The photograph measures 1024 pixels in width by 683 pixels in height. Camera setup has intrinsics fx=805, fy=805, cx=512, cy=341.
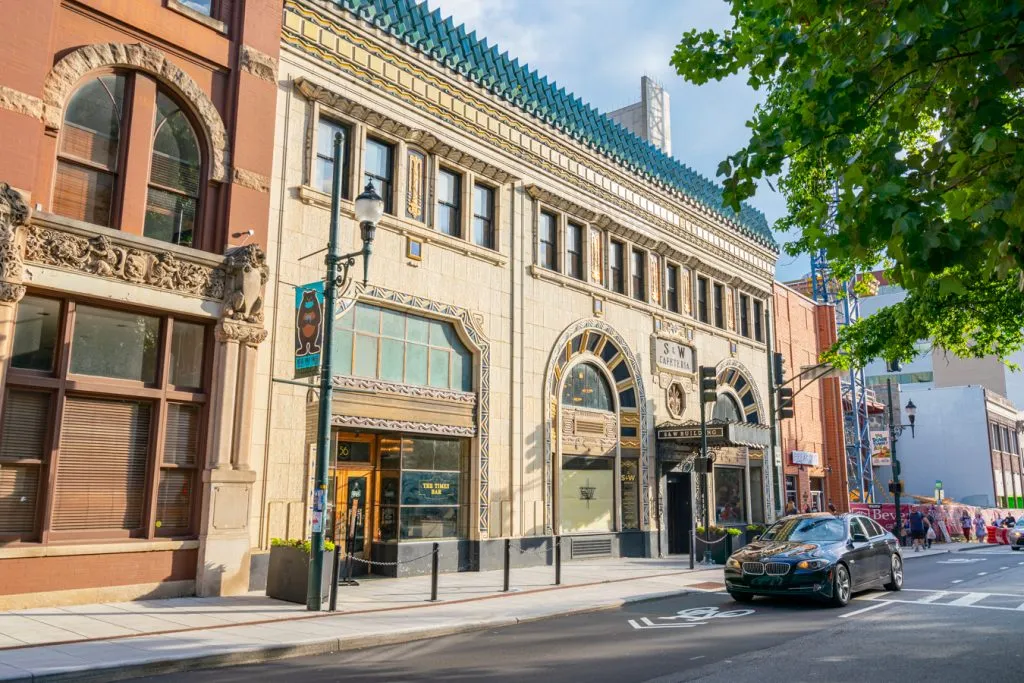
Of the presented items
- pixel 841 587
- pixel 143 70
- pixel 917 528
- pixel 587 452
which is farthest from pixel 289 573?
pixel 917 528

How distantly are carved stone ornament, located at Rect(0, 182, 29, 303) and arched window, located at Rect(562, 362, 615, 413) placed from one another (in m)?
14.3

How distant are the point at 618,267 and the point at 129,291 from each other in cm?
1642

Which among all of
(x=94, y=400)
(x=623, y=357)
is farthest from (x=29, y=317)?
(x=623, y=357)

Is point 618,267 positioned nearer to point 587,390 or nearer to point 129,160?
point 587,390

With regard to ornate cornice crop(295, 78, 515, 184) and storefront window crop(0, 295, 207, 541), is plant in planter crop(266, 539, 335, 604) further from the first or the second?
ornate cornice crop(295, 78, 515, 184)

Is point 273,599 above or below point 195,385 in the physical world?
below

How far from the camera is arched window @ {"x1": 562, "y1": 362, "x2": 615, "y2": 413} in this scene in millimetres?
23516

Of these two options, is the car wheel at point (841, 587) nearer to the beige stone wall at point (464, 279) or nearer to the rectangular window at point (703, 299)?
the beige stone wall at point (464, 279)

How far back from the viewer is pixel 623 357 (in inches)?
1004

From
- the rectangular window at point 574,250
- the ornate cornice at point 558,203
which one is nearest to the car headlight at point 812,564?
the rectangular window at point 574,250

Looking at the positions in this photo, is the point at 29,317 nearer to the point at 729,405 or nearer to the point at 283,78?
the point at 283,78

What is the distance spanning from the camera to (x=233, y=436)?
1466 centimetres

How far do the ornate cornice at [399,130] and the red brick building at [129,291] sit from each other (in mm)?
1192

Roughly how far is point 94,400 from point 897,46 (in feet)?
41.3
